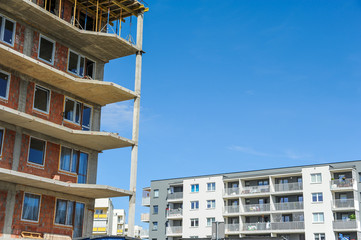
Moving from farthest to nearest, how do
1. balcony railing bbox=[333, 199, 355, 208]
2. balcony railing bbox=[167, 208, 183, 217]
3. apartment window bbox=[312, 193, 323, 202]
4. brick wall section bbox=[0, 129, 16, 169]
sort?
balcony railing bbox=[167, 208, 183, 217], apartment window bbox=[312, 193, 323, 202], balcony railing bbox=[333, 199, 355, 208], brick wall section bbox=[0, 129, 16, 169]

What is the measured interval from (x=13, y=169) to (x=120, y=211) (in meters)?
105

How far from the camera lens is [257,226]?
74.6 meters

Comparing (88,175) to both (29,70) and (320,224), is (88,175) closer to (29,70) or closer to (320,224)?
(29,70)

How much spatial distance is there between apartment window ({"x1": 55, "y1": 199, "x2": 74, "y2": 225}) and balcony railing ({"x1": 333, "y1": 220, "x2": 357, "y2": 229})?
159 ft

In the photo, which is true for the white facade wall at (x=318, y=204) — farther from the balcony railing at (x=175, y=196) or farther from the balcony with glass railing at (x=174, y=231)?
the balcony railing at (x=175, y=196)

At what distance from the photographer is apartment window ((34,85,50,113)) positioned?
28.1 meters

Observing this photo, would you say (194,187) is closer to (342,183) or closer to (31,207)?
(342,183)

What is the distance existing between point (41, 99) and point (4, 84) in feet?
8.32

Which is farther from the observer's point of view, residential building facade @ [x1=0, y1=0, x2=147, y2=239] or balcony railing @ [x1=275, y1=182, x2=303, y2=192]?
balcony railing @ [x1=275, y1=182, x2=303, y2=192]

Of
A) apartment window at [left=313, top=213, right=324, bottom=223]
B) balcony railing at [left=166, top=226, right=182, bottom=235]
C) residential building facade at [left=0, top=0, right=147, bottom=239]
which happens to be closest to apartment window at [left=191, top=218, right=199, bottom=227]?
balcony railing at [left=166, top=226, right=182, bottom=235]

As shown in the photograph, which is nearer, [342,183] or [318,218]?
[342,183]

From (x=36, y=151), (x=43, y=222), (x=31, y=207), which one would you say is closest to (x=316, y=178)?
(x=43, y=222)

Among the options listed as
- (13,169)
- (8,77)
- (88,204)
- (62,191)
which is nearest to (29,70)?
(8,77)

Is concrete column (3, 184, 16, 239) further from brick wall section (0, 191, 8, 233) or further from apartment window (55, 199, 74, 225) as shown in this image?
apartment window (55, 199, 74, 225)
